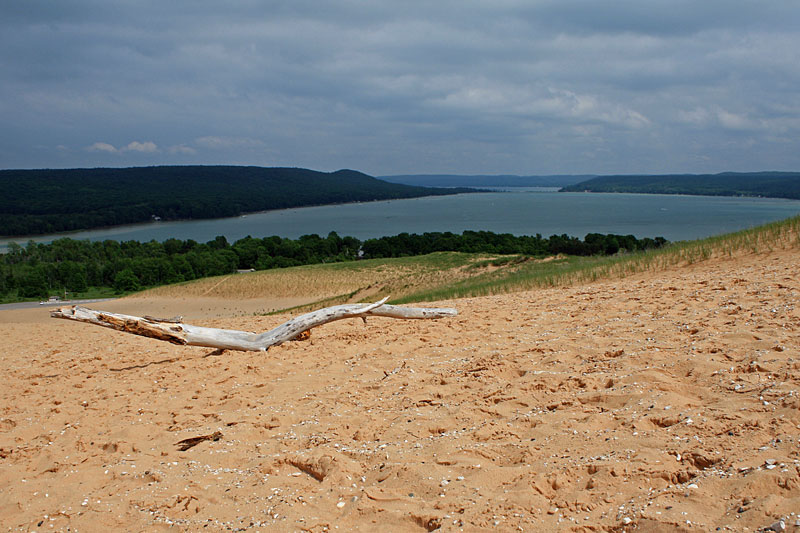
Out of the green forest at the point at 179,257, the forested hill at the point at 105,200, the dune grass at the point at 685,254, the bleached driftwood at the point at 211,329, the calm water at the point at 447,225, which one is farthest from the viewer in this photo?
the forested hill at the point at 105,200

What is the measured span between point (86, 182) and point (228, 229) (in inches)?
3035

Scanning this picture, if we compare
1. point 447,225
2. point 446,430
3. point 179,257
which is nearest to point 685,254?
point 446,430

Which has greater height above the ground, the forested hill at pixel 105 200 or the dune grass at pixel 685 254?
the forested hill at pixel 105 200

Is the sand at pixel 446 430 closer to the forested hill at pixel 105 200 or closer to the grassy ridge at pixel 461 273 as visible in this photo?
the grassy ridge at pixel 461 273

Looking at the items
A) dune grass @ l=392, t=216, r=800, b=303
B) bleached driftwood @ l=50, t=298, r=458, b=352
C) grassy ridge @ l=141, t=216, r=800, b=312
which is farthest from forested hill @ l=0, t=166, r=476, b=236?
bleached driftwood @ l=50, t=298, r=458, b=352

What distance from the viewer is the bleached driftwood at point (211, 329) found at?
700 cm

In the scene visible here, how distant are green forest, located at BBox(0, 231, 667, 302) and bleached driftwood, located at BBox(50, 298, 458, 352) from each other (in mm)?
43111

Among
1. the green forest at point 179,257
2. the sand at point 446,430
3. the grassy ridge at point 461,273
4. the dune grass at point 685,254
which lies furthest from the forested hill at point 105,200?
the sand at point 446,430

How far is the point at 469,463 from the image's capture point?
12.2 ft

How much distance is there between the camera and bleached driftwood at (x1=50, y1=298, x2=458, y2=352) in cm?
700

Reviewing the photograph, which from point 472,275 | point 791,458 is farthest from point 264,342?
point 472,275

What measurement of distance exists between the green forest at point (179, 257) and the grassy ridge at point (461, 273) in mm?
18907

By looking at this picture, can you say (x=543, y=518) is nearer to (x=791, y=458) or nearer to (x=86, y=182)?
(x=791, y=458)

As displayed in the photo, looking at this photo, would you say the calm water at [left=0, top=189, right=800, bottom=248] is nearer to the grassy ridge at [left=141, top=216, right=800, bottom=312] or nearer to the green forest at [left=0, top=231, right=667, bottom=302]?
the green forest at [left=0, top=231, right=667, bottom=302]
